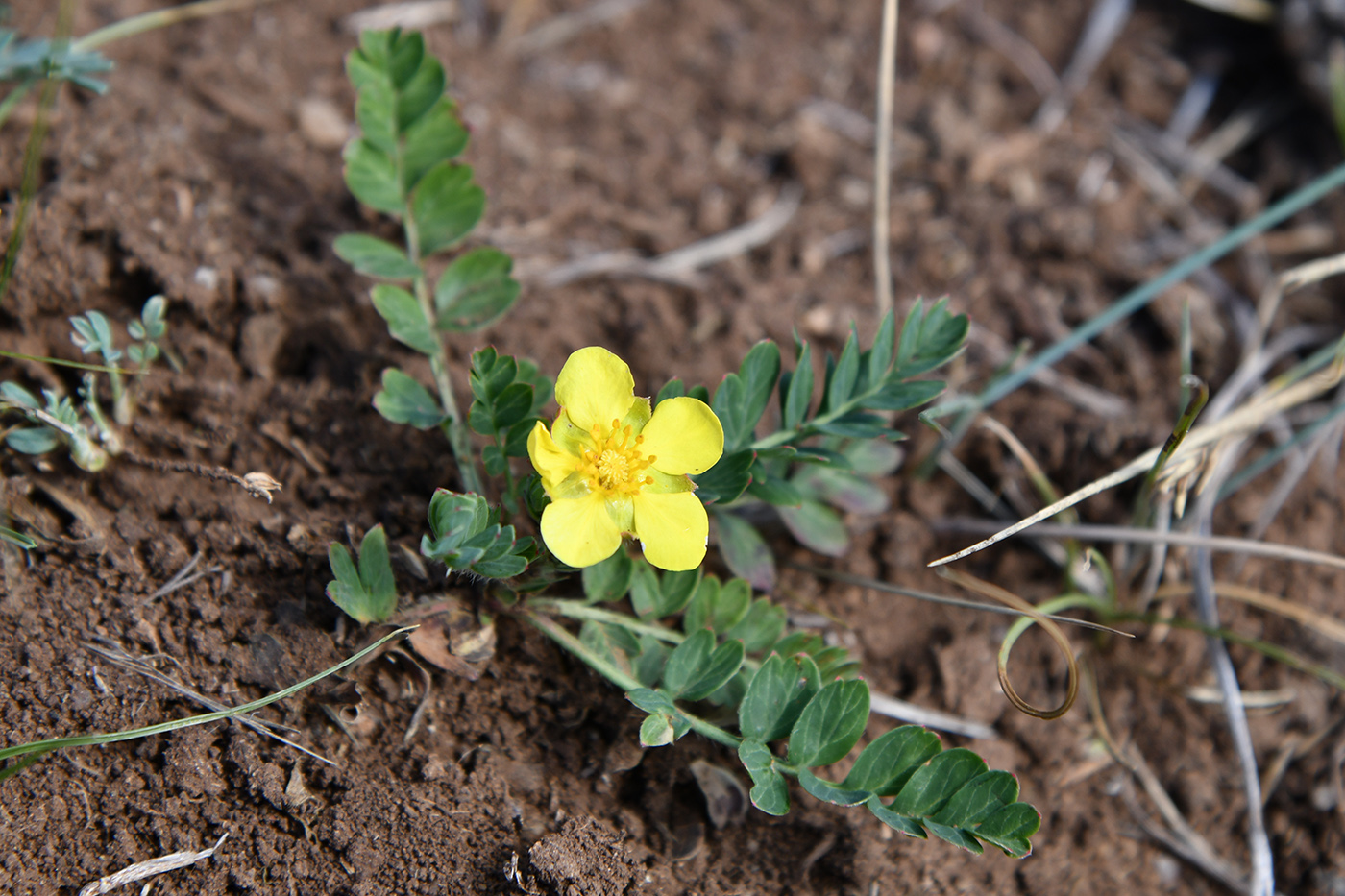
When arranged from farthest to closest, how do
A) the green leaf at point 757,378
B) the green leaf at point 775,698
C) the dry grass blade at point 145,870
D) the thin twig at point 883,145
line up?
the thin twig at point 883,145 < the green leaf at point 757,378 < the green leaf at point 775,698 < the dry grass blade at point 145,870

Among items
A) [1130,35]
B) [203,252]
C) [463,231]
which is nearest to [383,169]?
[463,231]

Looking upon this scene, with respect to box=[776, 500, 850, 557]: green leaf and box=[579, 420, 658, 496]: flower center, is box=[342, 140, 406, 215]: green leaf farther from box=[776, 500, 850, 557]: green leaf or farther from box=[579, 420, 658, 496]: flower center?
box=[776, 500, 850, 557]: green leaf

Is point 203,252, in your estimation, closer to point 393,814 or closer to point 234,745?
point 234,745

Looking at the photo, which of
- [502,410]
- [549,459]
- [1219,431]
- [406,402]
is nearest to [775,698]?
[549,459]

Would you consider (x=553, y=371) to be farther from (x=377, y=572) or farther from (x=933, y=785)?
(x=933, y=785)

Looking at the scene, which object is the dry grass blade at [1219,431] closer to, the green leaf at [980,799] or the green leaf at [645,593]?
the green leaf at [980,799]

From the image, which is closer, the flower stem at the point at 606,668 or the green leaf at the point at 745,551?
the flower stem at the point at 606,668

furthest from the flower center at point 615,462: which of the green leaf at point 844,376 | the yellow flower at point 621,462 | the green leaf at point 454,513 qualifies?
the green leaf at point 844,376

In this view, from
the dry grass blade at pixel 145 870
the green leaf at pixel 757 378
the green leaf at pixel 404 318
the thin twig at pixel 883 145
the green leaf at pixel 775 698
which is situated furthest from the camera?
the thin twig at pixel 883 145
